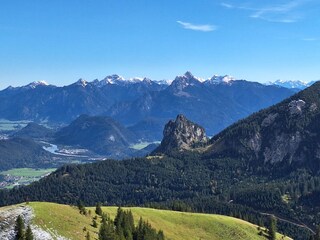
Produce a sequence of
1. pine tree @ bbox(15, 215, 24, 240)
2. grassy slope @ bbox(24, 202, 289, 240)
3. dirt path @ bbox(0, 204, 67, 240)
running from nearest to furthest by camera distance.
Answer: pine tree @ bbox(15, 215, 24, 240) → dirt path @ bbox(0, 204, 67, 240) → grassy slope @ bbox(24, 202, 289, 240)

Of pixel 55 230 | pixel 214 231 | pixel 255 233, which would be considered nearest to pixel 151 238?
pixel 55 230

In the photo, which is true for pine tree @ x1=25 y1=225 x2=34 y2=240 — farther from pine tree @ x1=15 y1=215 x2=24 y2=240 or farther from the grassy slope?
the grassy slope

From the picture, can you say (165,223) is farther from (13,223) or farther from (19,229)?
(19,229)

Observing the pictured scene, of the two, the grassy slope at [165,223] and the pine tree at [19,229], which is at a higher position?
the pine tree at [19,229]

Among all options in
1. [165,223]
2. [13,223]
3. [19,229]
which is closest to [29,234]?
[19,229]

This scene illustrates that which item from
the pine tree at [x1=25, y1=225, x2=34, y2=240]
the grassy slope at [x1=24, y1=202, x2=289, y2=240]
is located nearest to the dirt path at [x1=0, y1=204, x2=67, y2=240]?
the grassy slope at [x1=24, y1=202, x2=289, y2=240]

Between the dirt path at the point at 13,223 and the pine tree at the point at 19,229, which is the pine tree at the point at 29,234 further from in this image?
the dirt path at the point at 13,223

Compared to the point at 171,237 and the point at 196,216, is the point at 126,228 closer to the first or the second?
the point at 171,237

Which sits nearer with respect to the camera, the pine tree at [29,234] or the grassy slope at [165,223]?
the pine tree at [29,234]

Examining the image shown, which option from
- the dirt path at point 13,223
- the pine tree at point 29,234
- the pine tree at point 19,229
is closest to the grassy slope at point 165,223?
the dirt path at point 13,223
